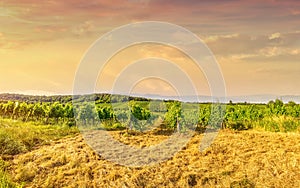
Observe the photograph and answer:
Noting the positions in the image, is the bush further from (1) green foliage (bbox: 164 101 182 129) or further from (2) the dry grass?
(1) green foliage (bbox: 164 101 182 129)

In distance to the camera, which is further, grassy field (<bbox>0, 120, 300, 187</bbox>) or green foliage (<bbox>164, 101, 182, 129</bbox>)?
green foliage (<bbox>164, 101, 182, 129</bbox>)

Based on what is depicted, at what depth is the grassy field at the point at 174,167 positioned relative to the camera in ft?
28.9

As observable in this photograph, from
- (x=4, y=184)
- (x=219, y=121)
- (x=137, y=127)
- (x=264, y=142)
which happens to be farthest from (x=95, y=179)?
(x=219, y=121)

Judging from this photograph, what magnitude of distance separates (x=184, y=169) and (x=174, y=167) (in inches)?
12.9

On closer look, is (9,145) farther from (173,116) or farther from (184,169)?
(173,116)

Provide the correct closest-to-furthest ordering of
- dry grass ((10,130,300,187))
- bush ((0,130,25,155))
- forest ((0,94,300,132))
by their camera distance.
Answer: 1. dry grass ((10,130,300,187))
2. bush ((0,130,25,155))
3. forest ((0,94,300,132))

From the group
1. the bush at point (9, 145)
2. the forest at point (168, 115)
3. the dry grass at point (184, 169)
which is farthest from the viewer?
the forest at point (168, 115)

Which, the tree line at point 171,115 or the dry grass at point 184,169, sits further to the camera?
the tree line at point 171,115

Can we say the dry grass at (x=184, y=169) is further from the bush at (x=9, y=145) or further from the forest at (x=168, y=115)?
the forest at (x=168, y=115)

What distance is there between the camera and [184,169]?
31.4 ft

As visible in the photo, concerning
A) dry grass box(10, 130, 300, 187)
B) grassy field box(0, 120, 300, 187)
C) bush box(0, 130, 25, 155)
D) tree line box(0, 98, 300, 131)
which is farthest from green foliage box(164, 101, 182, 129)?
bush box(0, 130, 25, 155)

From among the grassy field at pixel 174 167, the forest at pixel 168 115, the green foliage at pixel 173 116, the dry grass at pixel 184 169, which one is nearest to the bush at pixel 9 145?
the grassy field at pixel 174 167

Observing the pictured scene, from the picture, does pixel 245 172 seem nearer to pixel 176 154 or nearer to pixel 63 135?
pixel 176 154

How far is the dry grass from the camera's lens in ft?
28.9
